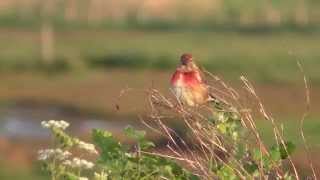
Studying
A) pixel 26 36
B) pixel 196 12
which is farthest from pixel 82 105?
pixel 196 12

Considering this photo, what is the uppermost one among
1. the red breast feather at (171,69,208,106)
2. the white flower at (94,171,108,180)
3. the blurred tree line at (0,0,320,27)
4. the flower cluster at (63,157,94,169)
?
the red breast feather at (171,69,208,106)

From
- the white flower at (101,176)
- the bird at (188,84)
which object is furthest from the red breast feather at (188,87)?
the white flower at (101,176)

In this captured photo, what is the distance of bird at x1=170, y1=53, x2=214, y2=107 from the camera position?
160 inches

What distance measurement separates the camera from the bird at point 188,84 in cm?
406

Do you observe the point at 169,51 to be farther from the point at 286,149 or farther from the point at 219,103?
the point at 219,103

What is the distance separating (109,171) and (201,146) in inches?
20.7

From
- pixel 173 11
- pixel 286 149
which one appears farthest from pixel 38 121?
pixel 173 11

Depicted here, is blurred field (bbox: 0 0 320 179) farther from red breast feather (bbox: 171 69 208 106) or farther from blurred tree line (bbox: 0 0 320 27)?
red breast feather (bbox: 171 69 208 106)

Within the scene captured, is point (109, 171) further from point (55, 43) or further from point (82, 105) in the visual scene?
point (55, 43)

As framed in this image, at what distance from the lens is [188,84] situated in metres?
4.07

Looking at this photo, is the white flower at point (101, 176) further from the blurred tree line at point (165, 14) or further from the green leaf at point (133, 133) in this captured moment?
the blurred tree line at point (165, 14)

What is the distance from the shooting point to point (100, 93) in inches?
945

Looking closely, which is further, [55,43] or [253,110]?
[55,43]

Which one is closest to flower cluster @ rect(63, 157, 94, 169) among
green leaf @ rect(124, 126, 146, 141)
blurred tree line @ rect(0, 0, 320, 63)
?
green leaf @ rect(124, 126, 146, 141)
